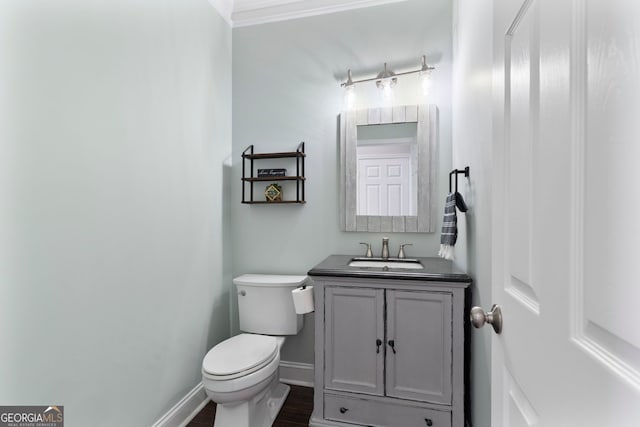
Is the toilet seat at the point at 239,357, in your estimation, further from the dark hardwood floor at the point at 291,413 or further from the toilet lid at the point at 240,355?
the dark hardwood floor at the point at 291,413

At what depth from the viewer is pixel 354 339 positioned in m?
1.65

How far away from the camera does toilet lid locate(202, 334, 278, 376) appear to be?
5.00ft

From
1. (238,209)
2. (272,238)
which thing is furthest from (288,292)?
(238,209)

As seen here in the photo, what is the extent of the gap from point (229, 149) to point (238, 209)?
48 cm

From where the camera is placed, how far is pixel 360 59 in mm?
2148

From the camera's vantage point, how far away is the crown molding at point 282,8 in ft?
7.06

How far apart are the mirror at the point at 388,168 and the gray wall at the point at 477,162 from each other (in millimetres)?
326

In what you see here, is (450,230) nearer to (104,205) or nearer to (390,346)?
(390,346)

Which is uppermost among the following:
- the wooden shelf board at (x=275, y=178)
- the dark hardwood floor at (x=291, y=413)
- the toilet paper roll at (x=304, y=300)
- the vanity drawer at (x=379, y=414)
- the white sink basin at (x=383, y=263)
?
the wooden shelf board at (x=275, y=178)

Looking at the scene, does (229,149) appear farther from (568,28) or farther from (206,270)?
(568,28)

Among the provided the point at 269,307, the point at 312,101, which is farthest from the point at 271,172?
the point at 269,307

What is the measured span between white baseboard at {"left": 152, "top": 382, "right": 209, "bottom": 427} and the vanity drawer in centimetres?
84

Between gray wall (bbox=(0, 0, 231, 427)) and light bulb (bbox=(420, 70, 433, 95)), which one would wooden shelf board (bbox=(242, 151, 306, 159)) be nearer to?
gray wall (bbox=(0, 0, 231, 427))

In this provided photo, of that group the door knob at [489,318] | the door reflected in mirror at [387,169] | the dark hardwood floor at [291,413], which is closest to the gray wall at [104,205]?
the dark hardwood floor at [291,413]
